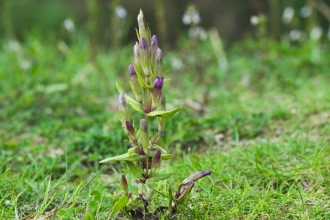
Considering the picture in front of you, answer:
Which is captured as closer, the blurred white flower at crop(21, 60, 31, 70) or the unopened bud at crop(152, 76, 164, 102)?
the unopened bud at crop(152, 76, 164, 102)

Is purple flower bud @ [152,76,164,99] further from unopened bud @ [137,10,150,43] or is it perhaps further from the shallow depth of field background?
the shallow depth of field background

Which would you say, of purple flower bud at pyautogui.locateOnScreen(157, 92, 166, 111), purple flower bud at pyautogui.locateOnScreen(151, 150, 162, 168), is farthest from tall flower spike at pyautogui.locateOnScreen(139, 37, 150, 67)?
purple flower bud at pyautogui.locateOnScreen(151, 150, 162, 168)

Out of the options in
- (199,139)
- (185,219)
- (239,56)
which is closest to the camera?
(185,219)

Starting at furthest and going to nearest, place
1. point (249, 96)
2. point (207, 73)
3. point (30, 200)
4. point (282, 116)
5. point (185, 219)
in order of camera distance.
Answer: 1. point (207, 73)
2. point (249, 96)
3. point (282, 116)
4. point (30, 200)
5. point (185, 219)

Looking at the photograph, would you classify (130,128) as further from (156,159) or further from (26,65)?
(26,65)

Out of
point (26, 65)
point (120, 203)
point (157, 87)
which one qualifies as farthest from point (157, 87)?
point (26, 65)

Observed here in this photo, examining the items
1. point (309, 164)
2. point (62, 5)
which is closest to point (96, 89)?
point (309, 164)

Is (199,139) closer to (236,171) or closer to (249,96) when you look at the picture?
(236,171)
